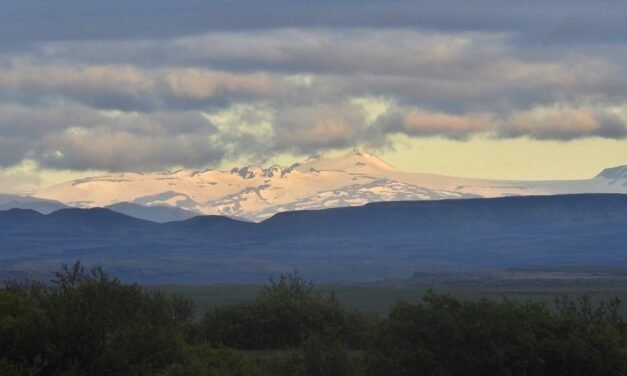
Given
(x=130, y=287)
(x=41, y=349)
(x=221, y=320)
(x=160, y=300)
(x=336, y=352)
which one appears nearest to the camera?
(x=41, y=349)

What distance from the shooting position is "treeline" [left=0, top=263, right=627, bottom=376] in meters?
51.9

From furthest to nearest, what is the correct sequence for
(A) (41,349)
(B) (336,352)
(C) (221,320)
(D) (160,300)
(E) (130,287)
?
(C) (221,320), (D) (160,300), (E) (130,287), (B) (336,352), (A) (41,349)

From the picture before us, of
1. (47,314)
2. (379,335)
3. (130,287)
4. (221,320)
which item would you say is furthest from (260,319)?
(47,314)

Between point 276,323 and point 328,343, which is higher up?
point 276,323

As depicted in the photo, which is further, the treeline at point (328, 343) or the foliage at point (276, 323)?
the foliage at point (276, 323)

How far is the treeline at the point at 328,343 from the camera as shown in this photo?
2042 inches

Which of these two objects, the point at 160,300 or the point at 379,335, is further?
the point at 160,300

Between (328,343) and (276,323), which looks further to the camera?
(276,323)

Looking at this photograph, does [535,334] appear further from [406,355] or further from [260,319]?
[260,319]

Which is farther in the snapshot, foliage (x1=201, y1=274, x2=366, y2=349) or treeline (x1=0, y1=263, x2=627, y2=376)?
foliage (x1=201, y1=274, x2=366, y2=349)

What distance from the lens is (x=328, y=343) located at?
57.8 meters

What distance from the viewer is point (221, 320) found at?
75.4m

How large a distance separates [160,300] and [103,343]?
18282 millimetres

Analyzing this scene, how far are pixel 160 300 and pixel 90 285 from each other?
15178mm
